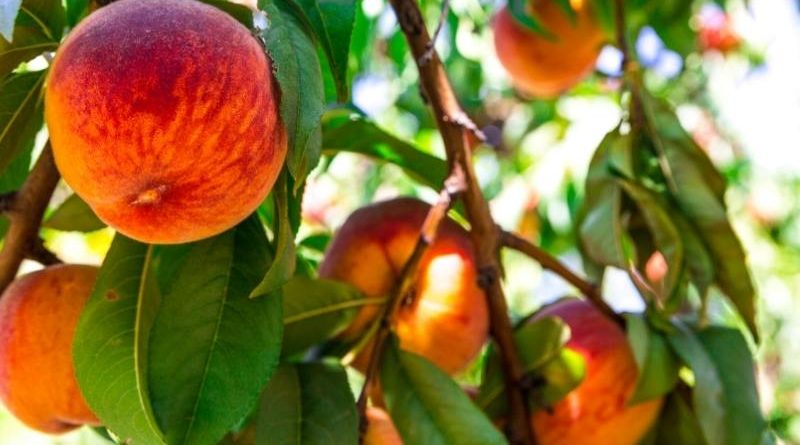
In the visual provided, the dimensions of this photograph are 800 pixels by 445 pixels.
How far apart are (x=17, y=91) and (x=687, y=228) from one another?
33.2 inches

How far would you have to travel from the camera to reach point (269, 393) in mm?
1062

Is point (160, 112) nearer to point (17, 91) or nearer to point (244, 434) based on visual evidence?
point (17, 91)

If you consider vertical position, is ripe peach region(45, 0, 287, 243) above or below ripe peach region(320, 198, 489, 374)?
above

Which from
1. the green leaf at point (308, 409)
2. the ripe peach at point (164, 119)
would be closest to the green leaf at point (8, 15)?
the ripe peach at point (164, 119)

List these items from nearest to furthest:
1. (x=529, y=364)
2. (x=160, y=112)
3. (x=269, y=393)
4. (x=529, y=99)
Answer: (x=160, y=112)
(x=269, y=393)
(x=529, y=364)
(x=529, y=99)

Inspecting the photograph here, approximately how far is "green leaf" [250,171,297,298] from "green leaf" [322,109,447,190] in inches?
13.4

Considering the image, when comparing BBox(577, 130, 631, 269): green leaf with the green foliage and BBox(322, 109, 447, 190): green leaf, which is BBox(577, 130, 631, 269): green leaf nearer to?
the green foliage

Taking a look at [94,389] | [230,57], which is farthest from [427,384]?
[230,57]

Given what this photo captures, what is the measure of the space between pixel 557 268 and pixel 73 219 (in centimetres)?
59

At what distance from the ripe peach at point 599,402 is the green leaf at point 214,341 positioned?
52cm

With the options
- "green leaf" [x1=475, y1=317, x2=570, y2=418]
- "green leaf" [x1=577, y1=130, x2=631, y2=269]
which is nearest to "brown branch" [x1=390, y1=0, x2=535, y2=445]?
"green leaf" [x1=475, y1=317, x2=570, y2=418]

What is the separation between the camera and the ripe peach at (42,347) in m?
1.04

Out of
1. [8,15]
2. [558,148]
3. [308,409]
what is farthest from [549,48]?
[8,15]

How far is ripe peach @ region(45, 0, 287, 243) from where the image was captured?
79cm
